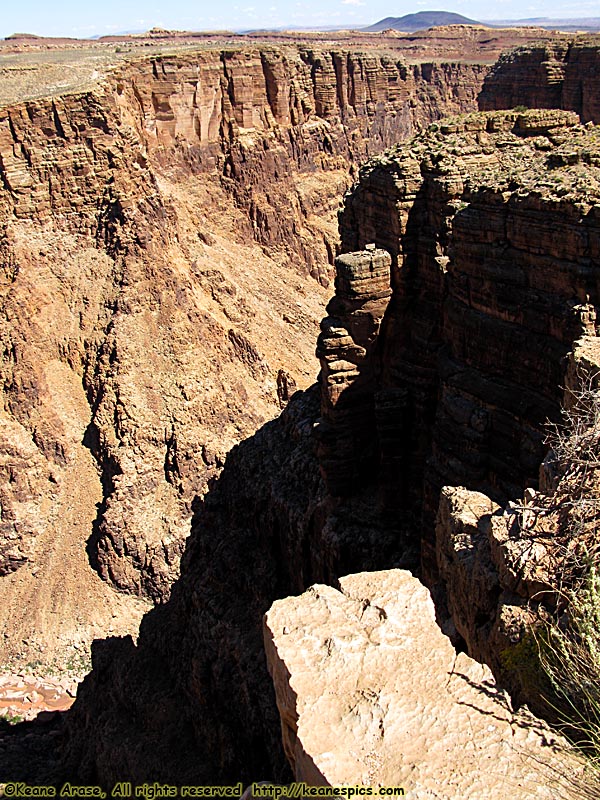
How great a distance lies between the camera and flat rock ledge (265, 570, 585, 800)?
19.3 ft

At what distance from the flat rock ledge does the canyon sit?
1211 mm

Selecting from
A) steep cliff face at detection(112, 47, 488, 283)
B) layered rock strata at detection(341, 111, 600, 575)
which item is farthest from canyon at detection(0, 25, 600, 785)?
steep cliff face at detection(112, 47, 488, 283)

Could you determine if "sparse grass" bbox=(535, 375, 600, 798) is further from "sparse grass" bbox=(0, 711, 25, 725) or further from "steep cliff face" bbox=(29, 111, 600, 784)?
"sparse grass" bbox=(0, 711, 25, 725)

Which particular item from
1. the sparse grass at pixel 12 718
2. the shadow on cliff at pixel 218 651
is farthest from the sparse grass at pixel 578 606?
the sparse grass at pixel 12 718

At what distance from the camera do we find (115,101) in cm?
4331

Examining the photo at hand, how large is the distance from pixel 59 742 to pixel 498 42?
121m

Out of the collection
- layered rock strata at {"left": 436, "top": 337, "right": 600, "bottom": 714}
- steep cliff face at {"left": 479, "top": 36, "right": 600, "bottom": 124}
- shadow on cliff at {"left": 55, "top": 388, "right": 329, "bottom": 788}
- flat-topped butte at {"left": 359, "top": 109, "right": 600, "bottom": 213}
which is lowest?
shadow on cliff at {"left": 55, "top": 388, "right": 329, "bottom": 788}

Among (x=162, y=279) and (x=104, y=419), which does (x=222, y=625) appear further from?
(x=162, y=279)

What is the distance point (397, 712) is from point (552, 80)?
202 feet

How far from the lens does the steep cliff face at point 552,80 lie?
2168 inches

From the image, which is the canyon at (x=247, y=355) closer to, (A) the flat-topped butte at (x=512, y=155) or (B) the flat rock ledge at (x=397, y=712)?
(A) the flat-topped butte at (x=512, y=155)

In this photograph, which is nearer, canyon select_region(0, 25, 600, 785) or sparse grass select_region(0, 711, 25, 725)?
canyon select_region(0, 25, 600, 785)

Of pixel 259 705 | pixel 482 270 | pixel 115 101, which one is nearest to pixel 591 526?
pixel 482 270

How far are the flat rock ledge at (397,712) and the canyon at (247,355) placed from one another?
1211mm
